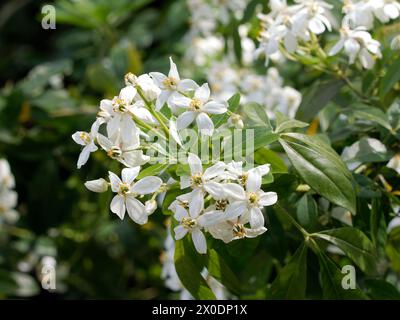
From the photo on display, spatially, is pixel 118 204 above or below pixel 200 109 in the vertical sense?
below

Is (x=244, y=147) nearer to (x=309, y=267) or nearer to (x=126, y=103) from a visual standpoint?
(x=126, y=103)

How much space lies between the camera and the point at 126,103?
1.07 meters

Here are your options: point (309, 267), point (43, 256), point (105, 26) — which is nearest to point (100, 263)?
point (43, 256)

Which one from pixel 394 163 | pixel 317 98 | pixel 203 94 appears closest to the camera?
pixel 203 94

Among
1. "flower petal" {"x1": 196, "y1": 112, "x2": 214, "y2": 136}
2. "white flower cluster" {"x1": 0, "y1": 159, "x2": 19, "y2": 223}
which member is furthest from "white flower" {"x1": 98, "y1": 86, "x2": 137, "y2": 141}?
"white flower cluster" {"x1": 0, "y1": 159, "x2": 19, "y2": 223}

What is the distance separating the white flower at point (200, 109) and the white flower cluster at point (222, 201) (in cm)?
7

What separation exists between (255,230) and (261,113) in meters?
0.24

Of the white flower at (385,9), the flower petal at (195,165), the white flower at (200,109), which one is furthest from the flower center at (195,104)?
the white flower at (385,9)

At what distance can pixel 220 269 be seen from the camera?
3.89 ft

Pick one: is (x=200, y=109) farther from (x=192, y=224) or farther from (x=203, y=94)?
(x=192, y=224)

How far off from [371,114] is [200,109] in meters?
0.36

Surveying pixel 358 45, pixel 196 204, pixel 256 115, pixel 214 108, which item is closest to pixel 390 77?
pixel 358 45

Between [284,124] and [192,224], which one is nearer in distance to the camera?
[192,224]

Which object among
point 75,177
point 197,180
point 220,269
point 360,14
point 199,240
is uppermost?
point 360,14
